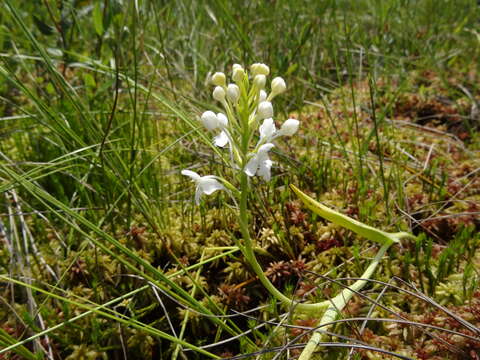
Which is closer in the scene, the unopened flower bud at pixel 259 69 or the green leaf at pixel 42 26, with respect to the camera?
the unopened flower bud at pixel 259 69

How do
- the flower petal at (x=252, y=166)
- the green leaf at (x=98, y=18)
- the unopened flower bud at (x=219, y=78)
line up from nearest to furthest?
the flower petal at (x=252, y=166) < the unopened flower bud at (x=219, y=78) < the green leaf at (x=98, y=18)

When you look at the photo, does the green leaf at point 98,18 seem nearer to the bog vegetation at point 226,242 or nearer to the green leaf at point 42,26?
the bog vegetation at point 226,242

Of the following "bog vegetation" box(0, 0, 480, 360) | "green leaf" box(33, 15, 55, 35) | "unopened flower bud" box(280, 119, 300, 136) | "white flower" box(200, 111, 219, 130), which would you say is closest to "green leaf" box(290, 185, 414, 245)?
"bog vegetation" box(0, 0, 480, 360)

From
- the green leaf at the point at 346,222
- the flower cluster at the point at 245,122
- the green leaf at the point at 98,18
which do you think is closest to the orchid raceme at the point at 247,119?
the flower cluster at the point at 245,122

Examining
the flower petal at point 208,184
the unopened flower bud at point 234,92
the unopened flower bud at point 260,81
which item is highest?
the unopened flower bud at point 260,81

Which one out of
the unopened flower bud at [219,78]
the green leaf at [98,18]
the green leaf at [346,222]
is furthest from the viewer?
the green leaf at [98,18]

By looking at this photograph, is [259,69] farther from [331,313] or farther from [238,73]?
[331,313]

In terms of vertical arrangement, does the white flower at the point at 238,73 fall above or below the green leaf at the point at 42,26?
below

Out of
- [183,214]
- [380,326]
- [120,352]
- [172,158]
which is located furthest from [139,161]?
[380,326]
